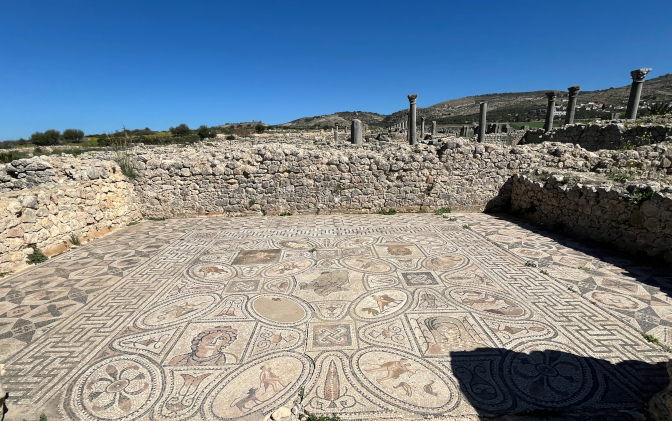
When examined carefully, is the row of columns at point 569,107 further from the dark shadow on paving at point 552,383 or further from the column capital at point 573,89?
the dark shadow on paving at point 552,383

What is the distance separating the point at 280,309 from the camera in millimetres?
3404

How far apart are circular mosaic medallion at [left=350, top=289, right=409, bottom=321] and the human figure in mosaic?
126 cm

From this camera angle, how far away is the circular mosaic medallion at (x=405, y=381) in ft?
7.04

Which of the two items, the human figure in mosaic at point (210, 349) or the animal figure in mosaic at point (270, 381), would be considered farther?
the human figure in mosaic at point (210, 349)

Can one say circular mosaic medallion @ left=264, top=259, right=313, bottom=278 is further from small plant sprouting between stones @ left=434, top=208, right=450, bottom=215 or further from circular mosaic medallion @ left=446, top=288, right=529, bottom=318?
small plant sprouting between stones @ left=434, top=208, right=450, bottom=215

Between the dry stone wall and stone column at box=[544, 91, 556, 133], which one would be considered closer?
Result: the dry stone wall

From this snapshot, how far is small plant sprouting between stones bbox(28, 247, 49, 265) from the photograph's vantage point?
474cm

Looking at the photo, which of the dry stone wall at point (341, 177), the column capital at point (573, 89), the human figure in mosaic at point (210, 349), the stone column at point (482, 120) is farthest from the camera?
the stone column at point (482, 120)

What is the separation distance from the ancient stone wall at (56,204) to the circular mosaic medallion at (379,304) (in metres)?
5.14

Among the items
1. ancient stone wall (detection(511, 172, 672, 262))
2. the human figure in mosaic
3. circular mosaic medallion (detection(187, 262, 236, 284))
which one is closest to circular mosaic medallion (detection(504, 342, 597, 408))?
the human figure in mosaic

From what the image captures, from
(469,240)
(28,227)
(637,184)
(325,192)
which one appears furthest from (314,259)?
(637,184)

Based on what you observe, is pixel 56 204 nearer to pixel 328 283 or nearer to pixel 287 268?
pixel 287 268

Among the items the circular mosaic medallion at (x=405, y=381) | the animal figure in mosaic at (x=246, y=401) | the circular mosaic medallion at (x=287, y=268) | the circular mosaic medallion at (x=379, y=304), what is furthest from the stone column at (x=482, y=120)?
the animal figure in mosaic at (x=246, y=401)

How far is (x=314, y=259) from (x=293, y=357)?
7.52 feet
